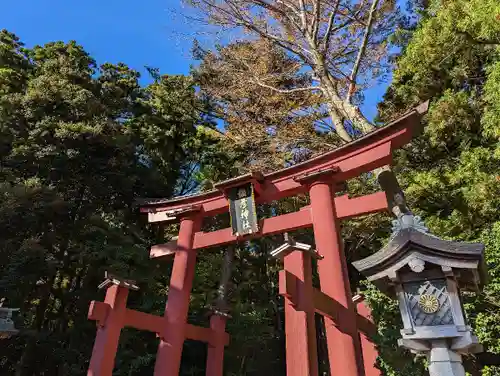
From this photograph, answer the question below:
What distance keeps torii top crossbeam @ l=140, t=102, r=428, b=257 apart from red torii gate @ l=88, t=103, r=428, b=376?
0.05 ft

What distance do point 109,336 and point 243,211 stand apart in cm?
278

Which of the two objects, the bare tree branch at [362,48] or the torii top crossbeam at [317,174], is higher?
the bare tree branch at [362,48]

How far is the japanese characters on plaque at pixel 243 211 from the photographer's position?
21.4 feet

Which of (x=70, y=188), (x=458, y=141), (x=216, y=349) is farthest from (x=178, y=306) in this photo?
(x=458, y=141)

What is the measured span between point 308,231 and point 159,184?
16.7 feet

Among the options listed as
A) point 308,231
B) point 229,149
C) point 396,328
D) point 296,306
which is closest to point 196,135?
point 229,149

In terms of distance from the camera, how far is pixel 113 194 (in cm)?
1101

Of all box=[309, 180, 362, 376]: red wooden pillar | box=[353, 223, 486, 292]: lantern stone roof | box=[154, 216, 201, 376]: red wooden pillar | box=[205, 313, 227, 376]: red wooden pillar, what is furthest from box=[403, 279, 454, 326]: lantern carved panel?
box=[205, 313, 227, 376]: red wooden pillar

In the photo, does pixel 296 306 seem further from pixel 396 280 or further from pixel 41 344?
pixel 41 344

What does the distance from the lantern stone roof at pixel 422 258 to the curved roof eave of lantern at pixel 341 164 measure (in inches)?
93.0

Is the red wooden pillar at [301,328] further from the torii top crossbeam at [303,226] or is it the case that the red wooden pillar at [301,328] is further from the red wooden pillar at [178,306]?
the red wooden pillar at [178,306]

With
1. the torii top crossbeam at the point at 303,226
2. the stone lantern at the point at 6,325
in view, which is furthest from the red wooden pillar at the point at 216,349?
the stone lantern at the point at 6,325

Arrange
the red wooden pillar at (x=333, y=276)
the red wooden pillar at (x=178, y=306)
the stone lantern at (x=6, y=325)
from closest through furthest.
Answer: the red wooden pillar at (x=333, y=276) < the red wooden pillar at (x=178, y=306) < the stone lantern at (x=6, y=325)

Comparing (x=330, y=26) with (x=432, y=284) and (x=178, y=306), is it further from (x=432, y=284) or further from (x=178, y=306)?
(x=432, y=284)
